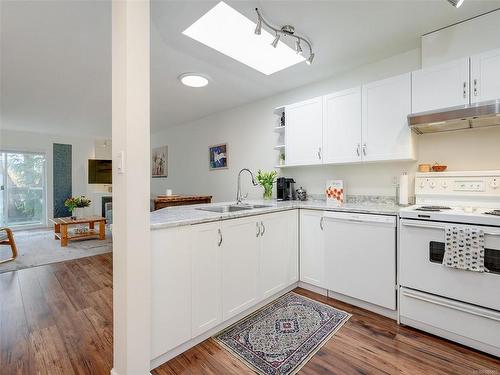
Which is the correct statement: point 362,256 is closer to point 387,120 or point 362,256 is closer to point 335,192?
point 335,192

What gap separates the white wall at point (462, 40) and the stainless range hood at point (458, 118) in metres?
0.56

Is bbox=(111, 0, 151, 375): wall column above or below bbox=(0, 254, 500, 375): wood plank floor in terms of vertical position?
above

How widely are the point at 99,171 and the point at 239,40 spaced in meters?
6.66

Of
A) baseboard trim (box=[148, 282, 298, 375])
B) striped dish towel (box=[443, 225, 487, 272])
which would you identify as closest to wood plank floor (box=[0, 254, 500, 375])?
baseboard trim (box=[148, 282, 298, 375])

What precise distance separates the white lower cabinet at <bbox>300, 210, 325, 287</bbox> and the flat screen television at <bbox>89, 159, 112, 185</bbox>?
272 inches

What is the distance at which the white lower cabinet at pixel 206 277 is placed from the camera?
1713mm

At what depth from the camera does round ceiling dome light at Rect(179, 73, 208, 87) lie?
3.10 m

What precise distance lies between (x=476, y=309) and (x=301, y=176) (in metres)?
2.18

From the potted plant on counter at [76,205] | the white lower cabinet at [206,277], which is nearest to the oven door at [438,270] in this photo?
the white lower cabinet at [206,277]

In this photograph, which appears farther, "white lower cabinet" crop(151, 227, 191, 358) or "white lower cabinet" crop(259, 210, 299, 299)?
"white lower cabinet" crop(259, 210, 299, 299)

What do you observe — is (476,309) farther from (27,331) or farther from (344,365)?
(27,331)

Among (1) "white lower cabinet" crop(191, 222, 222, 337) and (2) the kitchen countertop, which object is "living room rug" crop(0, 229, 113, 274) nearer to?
(2) the kitchen countertop

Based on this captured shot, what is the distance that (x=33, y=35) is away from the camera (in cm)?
229

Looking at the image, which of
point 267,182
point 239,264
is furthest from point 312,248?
point 267,182
